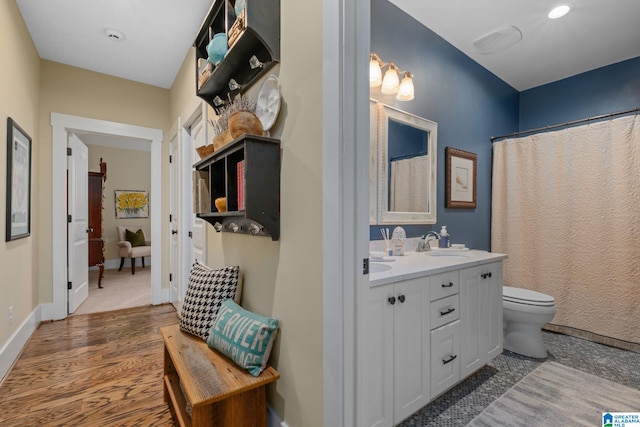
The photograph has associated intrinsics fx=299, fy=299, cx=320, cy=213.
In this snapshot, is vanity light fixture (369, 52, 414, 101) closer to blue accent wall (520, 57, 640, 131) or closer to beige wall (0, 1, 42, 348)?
blue accent wall (520, 57, 640, 131)

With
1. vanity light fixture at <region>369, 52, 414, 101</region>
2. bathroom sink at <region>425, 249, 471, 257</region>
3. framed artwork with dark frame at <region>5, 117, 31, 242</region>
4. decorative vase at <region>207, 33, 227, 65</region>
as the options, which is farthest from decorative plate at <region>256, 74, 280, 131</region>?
framed artwork with dark frame at <region>5, 117, 31, 242</region>

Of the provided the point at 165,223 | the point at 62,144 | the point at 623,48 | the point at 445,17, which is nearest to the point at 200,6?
the point at 445,17

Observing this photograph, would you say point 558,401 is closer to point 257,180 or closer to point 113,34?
point 257,180

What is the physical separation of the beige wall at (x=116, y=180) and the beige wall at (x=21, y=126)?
3043 mm

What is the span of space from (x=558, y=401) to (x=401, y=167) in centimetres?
172

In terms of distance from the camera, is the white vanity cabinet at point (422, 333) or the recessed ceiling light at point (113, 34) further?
the recessed ceiling light at point (113, 34)

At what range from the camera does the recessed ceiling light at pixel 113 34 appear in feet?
8.26

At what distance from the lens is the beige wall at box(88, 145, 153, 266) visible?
5.84 metres

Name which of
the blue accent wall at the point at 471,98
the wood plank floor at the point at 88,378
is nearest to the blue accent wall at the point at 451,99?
the blue accent wall at the point at 471,98

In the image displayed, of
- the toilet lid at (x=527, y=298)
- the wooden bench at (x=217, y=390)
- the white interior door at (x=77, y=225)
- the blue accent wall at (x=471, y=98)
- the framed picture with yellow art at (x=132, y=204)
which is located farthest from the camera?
the framed picture with yellow art at (x=132, y=204)

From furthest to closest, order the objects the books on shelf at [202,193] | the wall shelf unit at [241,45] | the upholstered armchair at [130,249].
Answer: the upholstered armchair at [130,249]
the books on shelf at [202,193]
the wall shelf unit at [241,45]

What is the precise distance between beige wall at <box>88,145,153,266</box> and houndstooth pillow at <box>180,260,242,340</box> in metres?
4.78

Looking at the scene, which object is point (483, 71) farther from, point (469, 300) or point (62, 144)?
point (62, 144)

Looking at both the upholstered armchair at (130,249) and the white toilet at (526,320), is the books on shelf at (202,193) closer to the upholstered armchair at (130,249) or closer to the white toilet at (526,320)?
the white toilet at (526,320)
